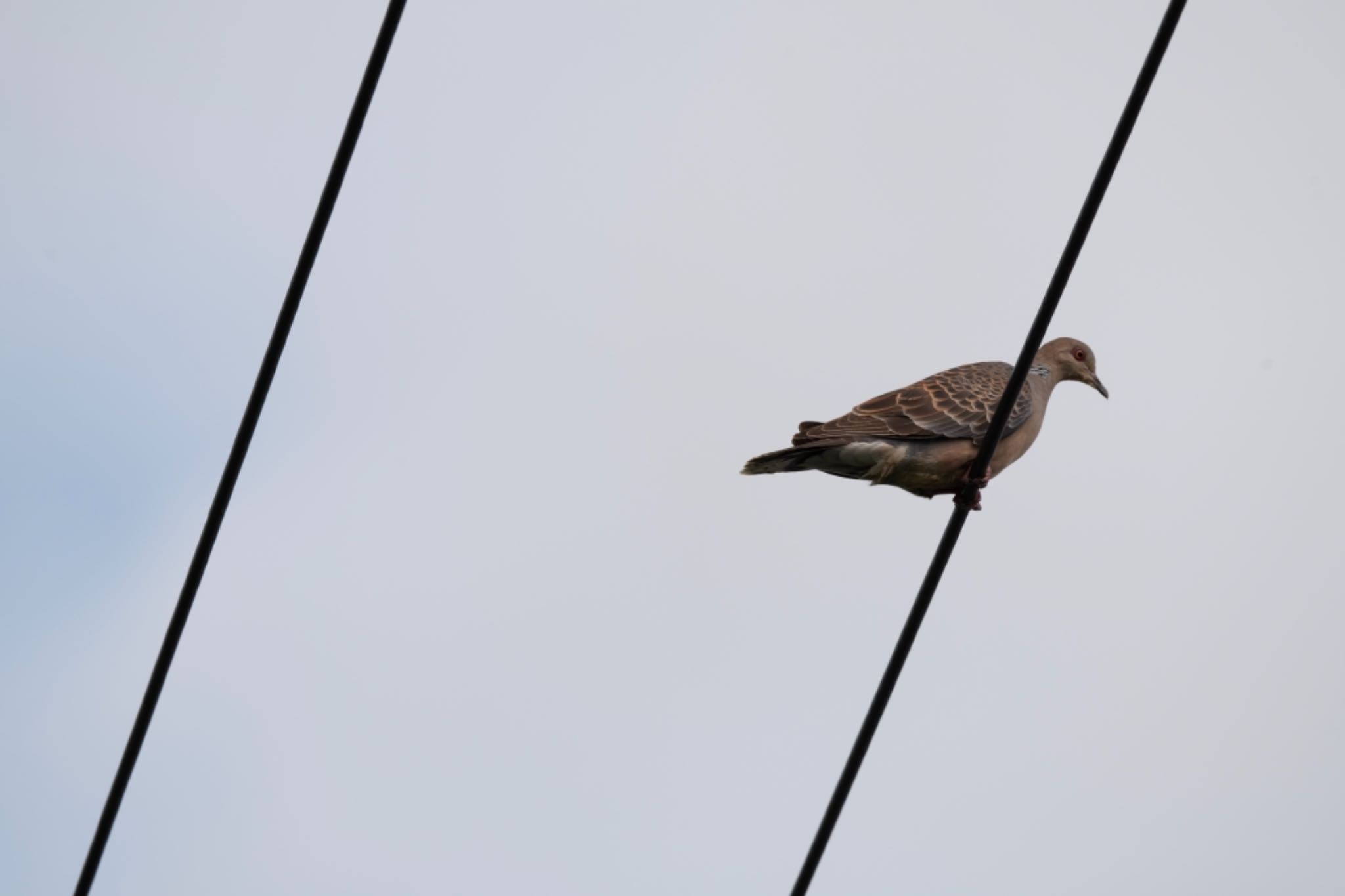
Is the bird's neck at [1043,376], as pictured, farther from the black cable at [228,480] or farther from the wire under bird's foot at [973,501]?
the black cable at [228,480]

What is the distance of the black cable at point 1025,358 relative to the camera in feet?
12.1

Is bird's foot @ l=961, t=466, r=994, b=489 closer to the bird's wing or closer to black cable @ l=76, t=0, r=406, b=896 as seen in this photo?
the bird's wing

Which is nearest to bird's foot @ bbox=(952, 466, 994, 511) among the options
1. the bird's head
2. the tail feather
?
the tail feather

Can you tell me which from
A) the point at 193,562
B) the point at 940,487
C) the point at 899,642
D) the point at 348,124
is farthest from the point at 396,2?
the point at 940,487

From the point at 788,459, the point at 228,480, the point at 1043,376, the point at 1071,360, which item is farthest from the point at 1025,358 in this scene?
the point at 1071,360

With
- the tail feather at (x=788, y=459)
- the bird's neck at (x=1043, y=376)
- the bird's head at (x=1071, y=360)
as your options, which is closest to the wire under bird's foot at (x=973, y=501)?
the tail feather at (x=788, y=459)

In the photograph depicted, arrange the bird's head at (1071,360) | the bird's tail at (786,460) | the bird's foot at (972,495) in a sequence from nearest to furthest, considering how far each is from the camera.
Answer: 1. the bird's foot at (972,495)
2. the bird's tail at (786,460)
3. the bird's head at (1071,360)

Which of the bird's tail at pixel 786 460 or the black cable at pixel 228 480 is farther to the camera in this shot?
the bird's tail at pixel 786 460

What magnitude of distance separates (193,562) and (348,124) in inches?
47.4

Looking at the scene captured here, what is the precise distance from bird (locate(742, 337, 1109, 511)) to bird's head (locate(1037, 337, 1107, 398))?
1275 millimetres

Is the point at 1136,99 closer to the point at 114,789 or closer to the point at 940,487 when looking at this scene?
the point at 114,789

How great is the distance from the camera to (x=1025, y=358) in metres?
4.17

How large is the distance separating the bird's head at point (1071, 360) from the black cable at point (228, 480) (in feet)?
22.5

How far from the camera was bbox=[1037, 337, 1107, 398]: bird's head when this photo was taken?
31.2 feet
